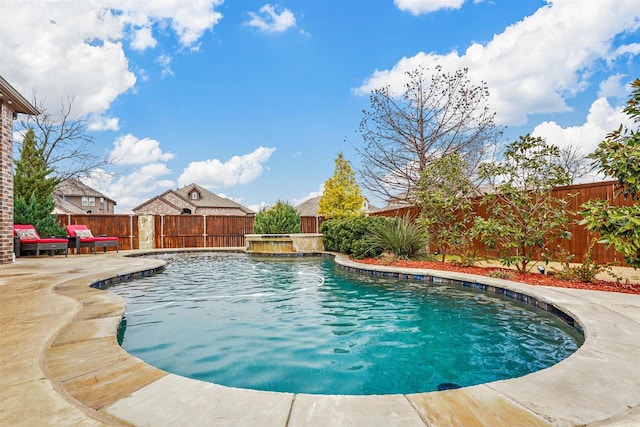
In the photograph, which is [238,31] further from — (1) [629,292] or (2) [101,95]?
(1) [629,292]

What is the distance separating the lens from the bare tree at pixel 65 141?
19500 mm

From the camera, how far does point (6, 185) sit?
884 cm

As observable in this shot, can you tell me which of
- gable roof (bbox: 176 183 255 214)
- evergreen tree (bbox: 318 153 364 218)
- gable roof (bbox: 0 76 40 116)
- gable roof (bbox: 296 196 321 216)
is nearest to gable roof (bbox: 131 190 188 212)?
gable roof (bbox: 176 183 255 214)

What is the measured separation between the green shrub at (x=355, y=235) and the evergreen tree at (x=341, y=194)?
7.26 meters

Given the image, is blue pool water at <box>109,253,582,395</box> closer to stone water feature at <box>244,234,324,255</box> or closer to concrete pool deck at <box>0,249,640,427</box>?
concrete pool deck at <box>0,249,640,427</box>

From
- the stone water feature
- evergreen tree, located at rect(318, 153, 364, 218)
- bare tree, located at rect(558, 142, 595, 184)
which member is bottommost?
the stone water feature

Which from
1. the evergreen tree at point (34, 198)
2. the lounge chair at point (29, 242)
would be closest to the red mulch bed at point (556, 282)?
the lounge chair at point (29, 242)

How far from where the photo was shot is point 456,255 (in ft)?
36.7

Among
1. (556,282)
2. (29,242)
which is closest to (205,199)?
(29,242)

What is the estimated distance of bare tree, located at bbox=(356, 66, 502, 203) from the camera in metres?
14.7

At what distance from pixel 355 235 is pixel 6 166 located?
30.7 feet

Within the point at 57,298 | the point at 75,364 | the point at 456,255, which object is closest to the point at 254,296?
the point at 57,298

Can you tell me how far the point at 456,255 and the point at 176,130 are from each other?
1621 cm

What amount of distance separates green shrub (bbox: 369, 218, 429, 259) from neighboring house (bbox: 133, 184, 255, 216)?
106 ft
